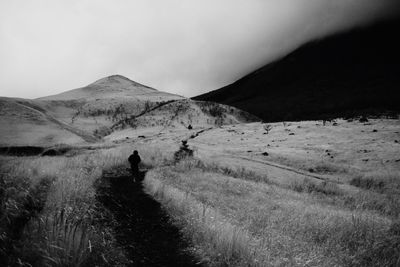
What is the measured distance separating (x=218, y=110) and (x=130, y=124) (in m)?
31.4

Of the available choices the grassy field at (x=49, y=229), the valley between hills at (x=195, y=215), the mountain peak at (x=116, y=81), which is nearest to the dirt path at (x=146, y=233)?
the valley between hills at (x=195, y=215)

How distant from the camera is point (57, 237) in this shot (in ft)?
13.3

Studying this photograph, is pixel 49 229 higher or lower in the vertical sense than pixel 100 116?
lower

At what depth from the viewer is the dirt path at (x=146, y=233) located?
5254 mm

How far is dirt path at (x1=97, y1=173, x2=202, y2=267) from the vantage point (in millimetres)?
5254

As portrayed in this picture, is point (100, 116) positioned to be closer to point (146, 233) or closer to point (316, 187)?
point (316, 187)

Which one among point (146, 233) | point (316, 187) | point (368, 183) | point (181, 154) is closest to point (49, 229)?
point (146, 233)

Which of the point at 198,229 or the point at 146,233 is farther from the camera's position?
the point at 146,233

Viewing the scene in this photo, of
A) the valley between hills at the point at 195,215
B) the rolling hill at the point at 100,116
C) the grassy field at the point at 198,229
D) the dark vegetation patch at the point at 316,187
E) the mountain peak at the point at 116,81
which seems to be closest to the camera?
the grassy field at the point at 198,229

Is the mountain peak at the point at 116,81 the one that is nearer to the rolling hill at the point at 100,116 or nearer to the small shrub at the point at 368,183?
the rolling hill at the point at 100,116

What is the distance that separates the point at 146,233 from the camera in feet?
21.3

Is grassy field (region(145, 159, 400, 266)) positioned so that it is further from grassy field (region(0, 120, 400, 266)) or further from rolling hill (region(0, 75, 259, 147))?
rolling hill (region(0, 75, 259, 147))

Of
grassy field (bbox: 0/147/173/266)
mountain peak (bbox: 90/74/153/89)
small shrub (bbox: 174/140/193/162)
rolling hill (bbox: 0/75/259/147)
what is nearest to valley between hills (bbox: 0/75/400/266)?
grassy field (bbox: 0/147/173/266)

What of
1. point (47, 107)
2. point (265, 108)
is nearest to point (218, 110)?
point (47, 107)
